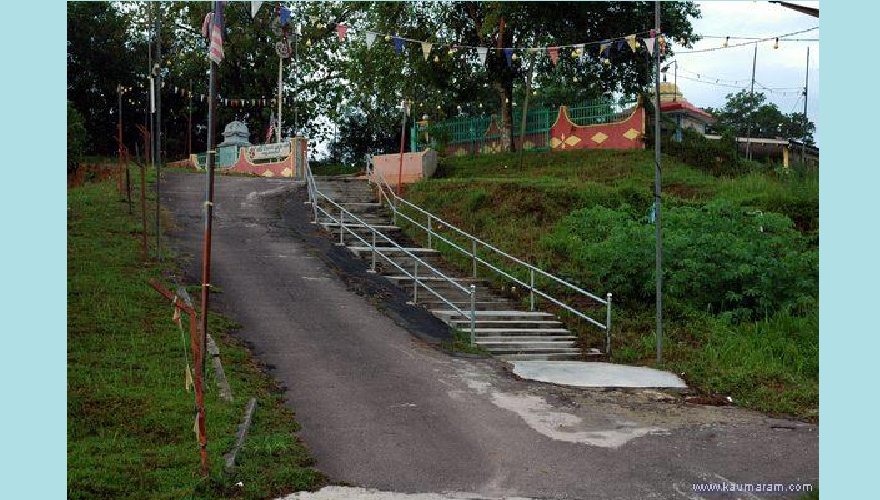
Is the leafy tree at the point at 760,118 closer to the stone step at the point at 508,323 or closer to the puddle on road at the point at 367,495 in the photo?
the stone step at the point at 508,323

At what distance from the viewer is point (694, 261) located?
588 inches

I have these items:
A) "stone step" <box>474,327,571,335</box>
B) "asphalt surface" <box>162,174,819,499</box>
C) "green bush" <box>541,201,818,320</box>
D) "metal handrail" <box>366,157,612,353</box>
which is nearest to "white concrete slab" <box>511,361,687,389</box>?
"asphalt surface" <box>162,174,819,499</box>

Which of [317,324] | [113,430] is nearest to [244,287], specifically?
[317,324]

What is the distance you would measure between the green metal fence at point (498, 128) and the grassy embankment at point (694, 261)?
6.00m

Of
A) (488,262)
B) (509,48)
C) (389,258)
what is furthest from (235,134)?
(488,262)

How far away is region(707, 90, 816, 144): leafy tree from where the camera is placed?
54594 mm

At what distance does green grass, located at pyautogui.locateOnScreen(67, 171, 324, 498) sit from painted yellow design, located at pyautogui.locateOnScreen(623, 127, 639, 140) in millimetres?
15961

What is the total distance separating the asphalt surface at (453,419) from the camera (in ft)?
26.9

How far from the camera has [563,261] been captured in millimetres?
17656

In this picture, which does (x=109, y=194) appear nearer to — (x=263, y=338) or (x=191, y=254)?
(x=191, y=254)

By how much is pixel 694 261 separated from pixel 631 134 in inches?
503

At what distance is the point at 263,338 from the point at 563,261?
676 centimetres

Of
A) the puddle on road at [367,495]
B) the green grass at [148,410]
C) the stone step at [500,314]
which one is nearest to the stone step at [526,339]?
the stone step at [500,314]

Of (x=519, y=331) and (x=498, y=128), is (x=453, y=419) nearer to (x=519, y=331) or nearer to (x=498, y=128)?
(x=519, y=331)
